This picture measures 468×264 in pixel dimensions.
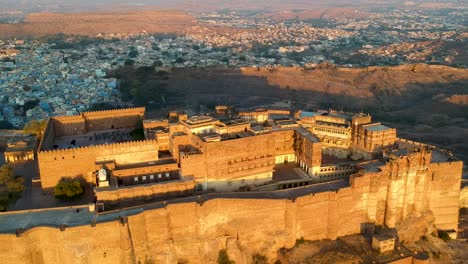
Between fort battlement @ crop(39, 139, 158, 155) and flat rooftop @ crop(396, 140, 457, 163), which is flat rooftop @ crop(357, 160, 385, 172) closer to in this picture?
flat rooftop @ crop(396, 140, 457, 163)

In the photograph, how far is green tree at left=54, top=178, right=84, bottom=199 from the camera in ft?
74.6

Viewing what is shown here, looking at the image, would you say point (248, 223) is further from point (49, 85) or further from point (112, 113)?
point (49, 85)

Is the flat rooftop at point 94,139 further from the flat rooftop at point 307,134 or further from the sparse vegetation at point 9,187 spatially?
the flat rooftop at point 307,134

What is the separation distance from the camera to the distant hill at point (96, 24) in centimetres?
12492

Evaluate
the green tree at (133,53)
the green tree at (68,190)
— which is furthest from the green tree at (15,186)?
the green tree at (133,53)

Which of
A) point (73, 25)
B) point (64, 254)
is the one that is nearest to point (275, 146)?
point (64, 254)

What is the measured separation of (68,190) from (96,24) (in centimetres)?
12976

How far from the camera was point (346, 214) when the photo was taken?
2364cm

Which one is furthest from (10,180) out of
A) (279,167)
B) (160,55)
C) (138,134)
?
(160,55)

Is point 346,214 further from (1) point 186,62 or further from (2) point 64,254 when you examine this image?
(1) point 186,62

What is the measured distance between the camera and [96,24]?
143125 millimetres

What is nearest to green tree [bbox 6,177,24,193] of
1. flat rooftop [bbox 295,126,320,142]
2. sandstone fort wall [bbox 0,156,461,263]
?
sandstone fort wall [bbox 0,156,461,263]

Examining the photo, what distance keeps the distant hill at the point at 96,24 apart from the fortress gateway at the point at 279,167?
10358 centimetres

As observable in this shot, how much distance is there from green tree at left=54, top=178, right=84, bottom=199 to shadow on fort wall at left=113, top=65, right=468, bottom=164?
87.7ft
